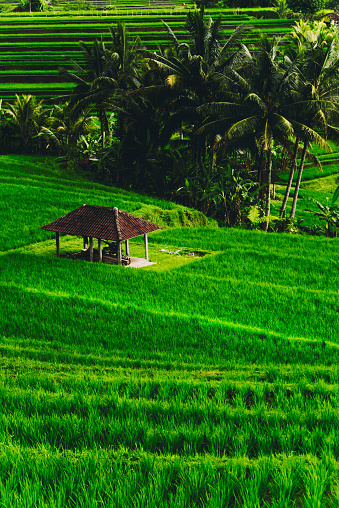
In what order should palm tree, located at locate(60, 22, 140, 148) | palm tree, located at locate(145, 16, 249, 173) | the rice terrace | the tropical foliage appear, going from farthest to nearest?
1. palm tree, located at locate(60, 22, 140, 148)
2. palm tree, located at locate(145, 16, 249, 173)
3. the tropical foliage
4. the rice terrace

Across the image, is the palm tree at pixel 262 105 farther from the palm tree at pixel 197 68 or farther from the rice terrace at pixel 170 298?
the palm tree at pixel 197 68

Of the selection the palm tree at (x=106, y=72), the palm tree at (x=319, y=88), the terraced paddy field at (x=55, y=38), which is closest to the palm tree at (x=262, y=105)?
the palm tree at (x=319, y=88)

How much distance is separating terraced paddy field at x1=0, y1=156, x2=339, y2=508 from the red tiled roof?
2.50ft

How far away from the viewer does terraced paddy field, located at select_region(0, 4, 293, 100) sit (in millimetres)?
34812

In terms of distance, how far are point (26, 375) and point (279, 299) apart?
5305mm

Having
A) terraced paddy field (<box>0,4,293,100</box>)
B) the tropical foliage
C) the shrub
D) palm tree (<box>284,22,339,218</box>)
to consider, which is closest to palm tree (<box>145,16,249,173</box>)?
the tropical foliage

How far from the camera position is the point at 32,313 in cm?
862

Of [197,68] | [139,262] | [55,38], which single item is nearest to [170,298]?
[139,262]

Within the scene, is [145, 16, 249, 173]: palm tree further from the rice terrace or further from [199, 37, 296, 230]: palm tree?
[199, 37, 296, 230]: palm tree

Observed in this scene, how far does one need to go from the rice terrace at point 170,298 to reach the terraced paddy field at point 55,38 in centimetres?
1019

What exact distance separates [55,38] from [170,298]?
125ft

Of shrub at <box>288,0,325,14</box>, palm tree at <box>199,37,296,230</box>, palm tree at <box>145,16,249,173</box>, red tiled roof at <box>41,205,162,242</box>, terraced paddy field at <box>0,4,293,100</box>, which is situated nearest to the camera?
red tiled roof at <box>41,205,162,242</box>

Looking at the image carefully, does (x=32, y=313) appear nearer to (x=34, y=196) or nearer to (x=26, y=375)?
(x=26, y=375)

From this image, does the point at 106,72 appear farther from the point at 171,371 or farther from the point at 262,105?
the point at 171,371
